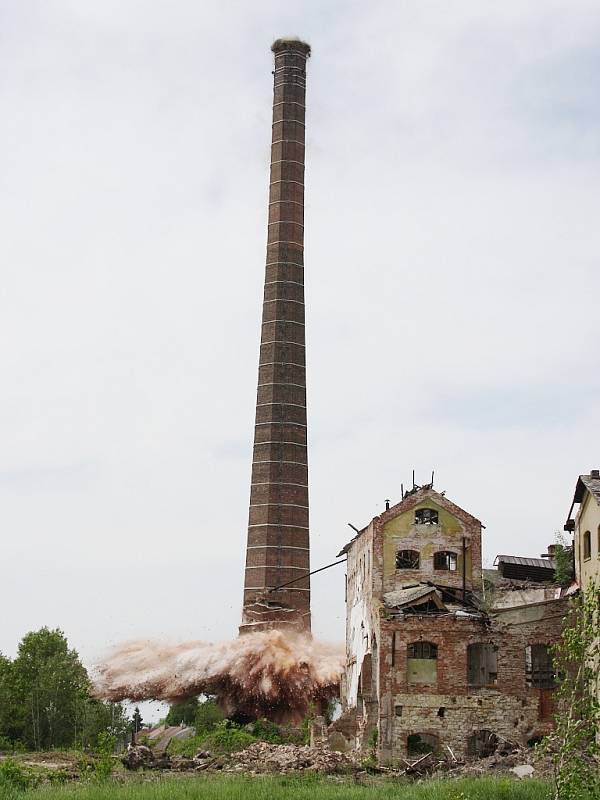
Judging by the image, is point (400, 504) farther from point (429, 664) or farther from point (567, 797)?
point (567, 797)

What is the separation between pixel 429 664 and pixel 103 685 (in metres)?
18.0

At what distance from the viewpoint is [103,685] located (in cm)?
5359

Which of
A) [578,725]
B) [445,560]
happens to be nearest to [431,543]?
[445,560]

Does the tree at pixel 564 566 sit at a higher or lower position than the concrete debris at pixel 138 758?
higher

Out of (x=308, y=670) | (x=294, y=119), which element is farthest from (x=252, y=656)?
(x=294, y=119)

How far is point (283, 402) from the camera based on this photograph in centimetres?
5825

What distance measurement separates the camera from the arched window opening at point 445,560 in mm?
47750

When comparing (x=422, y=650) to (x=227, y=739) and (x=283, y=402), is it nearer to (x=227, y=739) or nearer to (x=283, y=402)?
(x=227, y=739)

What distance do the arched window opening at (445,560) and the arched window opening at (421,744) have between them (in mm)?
8354

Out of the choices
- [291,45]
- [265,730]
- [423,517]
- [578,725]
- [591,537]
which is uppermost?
[291,45]

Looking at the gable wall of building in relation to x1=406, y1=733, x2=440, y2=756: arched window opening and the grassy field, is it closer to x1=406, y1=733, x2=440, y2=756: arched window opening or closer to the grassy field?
x1=406, y1=733, x2=440, y2=756: arched window opening

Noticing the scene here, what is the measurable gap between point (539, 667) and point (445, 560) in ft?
24.9

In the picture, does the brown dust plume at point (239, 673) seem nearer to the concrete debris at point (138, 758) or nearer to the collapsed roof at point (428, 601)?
the collapsed roof at point (428, 601)

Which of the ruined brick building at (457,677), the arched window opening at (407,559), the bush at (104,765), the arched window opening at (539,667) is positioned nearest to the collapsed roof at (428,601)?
the ruined brick building at (457,677)
